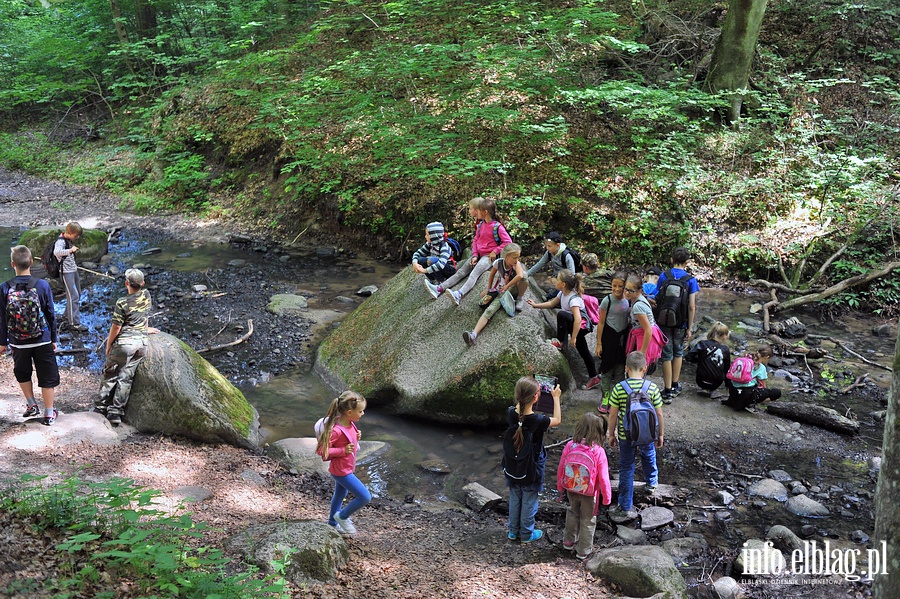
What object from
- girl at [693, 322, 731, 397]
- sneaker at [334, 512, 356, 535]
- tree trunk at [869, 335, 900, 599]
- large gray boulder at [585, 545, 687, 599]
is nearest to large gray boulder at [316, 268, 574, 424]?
girl at [693, 322, 731, 397]

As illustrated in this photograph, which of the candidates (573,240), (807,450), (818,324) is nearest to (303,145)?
(573,240)

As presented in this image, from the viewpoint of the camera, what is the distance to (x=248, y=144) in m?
20.8

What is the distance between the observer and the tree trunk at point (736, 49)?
14953 millimetres

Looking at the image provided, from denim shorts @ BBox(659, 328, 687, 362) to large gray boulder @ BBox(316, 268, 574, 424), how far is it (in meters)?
1.36

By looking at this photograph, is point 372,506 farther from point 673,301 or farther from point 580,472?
point 673,301

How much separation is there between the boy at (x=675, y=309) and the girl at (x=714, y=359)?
1.07 feet

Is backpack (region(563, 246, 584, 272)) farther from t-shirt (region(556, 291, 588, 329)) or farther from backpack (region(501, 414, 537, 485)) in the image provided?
backpack (region(501, 414, 537, 485))

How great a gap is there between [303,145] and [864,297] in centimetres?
1449

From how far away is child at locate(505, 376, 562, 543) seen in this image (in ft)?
18.5

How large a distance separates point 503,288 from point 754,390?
143 inches

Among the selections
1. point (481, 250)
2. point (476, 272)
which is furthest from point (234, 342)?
point (481, 250)

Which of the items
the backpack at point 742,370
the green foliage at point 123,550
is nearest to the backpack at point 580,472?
the green foliage at point 123,550

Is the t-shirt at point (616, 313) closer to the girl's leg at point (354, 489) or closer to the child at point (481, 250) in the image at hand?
the child at point (481, 250)

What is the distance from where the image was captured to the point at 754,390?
8.53 meters
